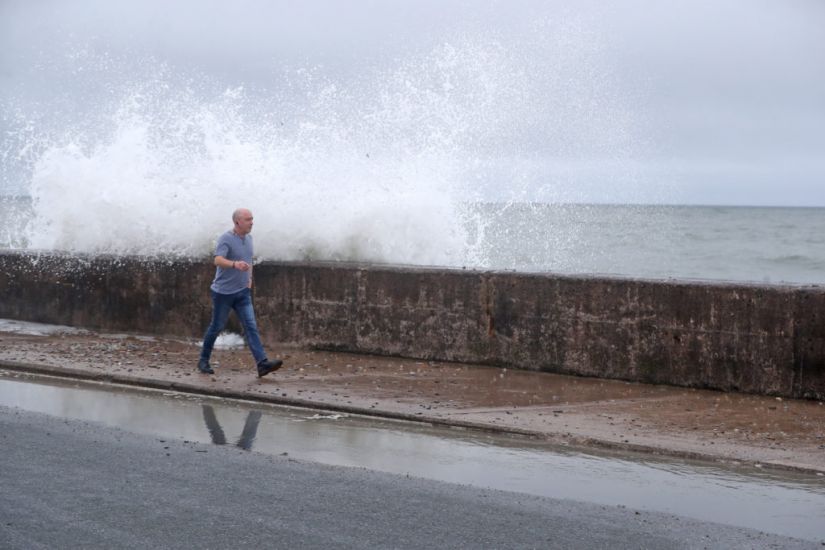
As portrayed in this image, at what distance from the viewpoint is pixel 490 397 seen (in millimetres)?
9422

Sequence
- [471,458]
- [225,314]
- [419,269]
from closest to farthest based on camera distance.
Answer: [471,458] < [225,314] < [419,269]

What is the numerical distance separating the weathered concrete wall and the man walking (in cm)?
139

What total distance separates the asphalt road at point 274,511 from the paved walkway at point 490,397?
1.92 metres

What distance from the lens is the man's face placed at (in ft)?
34.0

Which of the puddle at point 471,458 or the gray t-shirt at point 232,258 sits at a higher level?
the gray t-shirt at point 232,258

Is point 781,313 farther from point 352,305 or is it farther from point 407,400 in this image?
point 352,305

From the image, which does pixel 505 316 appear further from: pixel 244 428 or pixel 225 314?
pixel 244 428

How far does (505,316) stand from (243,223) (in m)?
2.74

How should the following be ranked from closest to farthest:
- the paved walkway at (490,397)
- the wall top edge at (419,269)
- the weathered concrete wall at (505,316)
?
the paved walkway at (490,397) → the weathered concrete wall at (505,316) → the wall top edge at (419,269)

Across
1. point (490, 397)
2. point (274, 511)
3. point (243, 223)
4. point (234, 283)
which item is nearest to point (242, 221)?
point (243, 223)

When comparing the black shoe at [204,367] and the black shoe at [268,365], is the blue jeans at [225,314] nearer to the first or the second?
the black shoe at [204,367]

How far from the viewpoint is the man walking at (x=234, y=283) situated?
10320mm

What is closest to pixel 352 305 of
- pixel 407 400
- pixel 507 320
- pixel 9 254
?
pixel 507 320

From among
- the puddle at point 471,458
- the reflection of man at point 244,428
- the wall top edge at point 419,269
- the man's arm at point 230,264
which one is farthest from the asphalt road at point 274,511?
the wall top edge at point 419,269
